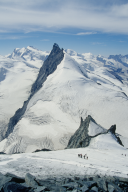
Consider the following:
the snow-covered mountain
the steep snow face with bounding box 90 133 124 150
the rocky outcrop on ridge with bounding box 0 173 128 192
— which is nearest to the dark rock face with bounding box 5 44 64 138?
the snow-covered mountain

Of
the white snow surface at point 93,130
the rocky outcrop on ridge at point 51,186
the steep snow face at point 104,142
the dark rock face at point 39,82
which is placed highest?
the dark rock face at point 39,82

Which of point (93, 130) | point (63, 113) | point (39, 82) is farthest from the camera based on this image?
point (39, 82)

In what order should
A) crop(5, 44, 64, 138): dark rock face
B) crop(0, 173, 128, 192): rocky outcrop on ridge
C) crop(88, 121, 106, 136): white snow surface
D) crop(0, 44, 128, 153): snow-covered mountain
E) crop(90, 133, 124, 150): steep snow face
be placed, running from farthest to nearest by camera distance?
crop(5, 44, 64, 138): dark rock face, crop(0, 44, 128, 153): snow-covered mountain, crop(88, 121, 106, 136): white snow surface, crop(90, 133, 124, 150): steep snow face, crop(0, 173, 128, 192): rocky outcrop on ridge

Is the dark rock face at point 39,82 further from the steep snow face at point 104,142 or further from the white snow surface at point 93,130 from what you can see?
the steep snow face at point 104,142

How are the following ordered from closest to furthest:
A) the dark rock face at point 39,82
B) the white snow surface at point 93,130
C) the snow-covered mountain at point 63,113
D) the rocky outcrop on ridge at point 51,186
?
the rocky outcrop on ridge at point 51,186, the white snow surface at point 93,130, the snow-covered mountain at point 63,113, the dark rock face at point 39,82

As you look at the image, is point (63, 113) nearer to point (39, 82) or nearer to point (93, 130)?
point (93, 130)

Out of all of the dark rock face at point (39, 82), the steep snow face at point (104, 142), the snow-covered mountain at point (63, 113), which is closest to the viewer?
the steep snow face at point (104, 142)

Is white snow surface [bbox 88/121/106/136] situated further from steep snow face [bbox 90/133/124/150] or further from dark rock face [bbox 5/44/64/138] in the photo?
dark rock face [bbox 5/44/64/138]

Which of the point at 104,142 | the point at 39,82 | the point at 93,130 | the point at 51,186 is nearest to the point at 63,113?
the point at 93,130

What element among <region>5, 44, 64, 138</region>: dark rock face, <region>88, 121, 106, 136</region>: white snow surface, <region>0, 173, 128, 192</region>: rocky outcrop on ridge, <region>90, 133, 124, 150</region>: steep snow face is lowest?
<region>0, 173, 128, 192</region>: rocky outcrop on ridge

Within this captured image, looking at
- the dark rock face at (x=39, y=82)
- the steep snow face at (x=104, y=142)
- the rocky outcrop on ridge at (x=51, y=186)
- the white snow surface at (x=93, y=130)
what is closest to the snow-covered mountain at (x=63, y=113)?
the white snow surface at (x=93, y=130)

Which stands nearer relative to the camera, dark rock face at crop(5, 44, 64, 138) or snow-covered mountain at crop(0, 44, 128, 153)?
snow-covered mountain at crop(0, 44, 128, 153)

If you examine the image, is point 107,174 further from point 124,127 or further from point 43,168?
point 124,127
